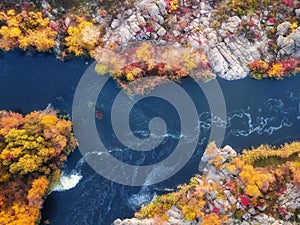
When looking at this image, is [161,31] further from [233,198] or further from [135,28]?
[233,198]

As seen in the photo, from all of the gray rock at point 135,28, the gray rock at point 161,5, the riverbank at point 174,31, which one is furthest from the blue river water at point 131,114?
the gray rock at point 161,5

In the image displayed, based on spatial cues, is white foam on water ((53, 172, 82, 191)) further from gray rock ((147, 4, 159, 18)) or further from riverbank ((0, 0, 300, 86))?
gray rock ((147, 4, 159, 18))

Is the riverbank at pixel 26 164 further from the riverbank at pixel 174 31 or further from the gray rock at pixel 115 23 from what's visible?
the gray rock at pixel 115 23

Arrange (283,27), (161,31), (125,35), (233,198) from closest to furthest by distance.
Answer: (233,198), (125,35), (161,31), (283,27)

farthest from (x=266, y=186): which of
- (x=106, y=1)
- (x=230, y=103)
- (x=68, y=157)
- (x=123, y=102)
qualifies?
(x=106, y=1)

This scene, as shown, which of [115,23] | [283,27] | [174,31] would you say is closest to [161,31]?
[174,31]

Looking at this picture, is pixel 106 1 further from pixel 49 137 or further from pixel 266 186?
pixel 266 186

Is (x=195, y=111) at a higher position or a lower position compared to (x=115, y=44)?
lower
